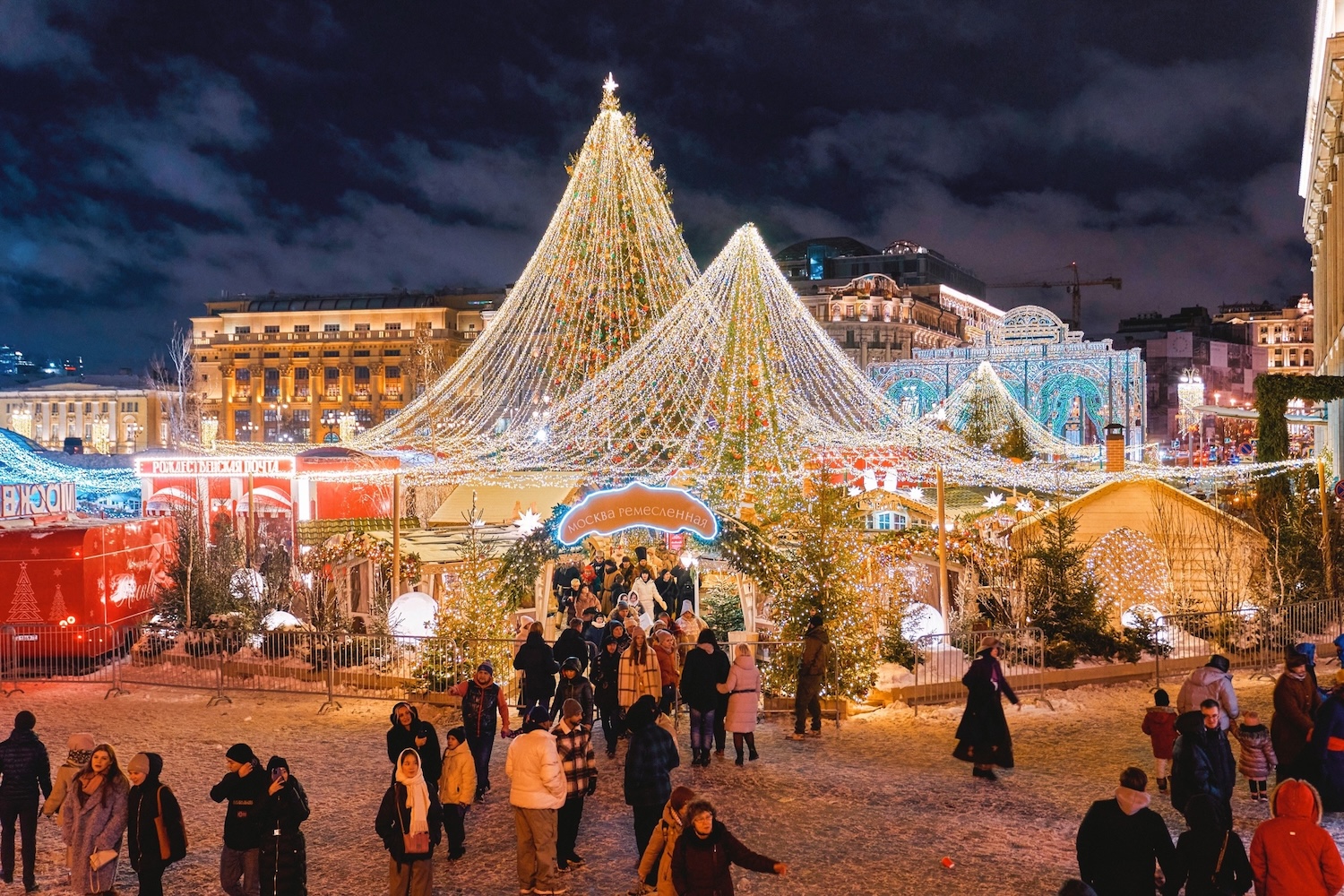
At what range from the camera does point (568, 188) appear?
2153 centimetres

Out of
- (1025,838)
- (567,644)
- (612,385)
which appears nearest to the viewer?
(1025,838)

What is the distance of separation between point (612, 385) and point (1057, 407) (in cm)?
5091

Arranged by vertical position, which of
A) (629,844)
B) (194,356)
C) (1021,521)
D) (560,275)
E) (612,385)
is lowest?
Answer: (629,844)

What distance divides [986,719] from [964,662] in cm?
414

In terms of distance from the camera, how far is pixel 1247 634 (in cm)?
1552

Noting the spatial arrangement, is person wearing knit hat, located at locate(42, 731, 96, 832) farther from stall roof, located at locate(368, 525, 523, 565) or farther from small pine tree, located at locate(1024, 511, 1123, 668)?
small pine tree, located at locate(1024, 511, 1123, 668)

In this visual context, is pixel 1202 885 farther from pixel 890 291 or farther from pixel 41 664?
pixel 890 291

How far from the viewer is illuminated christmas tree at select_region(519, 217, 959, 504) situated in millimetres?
18234

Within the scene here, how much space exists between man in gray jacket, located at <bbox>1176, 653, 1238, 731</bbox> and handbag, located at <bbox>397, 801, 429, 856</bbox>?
648 centimetres

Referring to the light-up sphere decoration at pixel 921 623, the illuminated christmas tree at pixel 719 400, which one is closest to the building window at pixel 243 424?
the illuminated christmas tree at pixel 719 400

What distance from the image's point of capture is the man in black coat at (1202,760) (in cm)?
795

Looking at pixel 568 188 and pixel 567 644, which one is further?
pixel 568 188

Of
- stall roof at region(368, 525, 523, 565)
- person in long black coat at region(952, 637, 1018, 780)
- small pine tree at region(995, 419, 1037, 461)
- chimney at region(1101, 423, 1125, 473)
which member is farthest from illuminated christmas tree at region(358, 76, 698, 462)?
small pine tree at region(995, 419, 1037, 461)

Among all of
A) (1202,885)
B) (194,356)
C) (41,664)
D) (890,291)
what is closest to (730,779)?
(1202,885)
